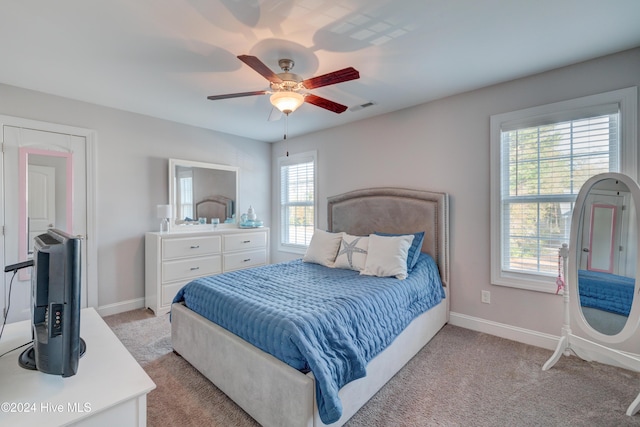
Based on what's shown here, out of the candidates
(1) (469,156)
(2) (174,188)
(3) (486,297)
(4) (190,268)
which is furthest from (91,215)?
(3) (486,297)

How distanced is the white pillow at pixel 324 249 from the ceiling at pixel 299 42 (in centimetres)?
157

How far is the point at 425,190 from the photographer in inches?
130

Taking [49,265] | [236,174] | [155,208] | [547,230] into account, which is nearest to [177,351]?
[49,265]

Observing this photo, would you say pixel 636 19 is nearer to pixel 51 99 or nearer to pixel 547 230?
pixel 547 230

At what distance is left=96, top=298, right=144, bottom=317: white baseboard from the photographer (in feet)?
11.1

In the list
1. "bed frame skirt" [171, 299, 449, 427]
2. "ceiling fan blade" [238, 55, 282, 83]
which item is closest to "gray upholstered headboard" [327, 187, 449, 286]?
"bed frame skirt" [171, 299, 449, 427]

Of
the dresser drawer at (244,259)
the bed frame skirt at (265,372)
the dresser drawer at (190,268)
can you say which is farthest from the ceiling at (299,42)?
the dresser drawer at (244,259)

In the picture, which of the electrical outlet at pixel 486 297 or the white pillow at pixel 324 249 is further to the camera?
the white pillow at pixel 324 249

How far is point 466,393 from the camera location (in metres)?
1.97

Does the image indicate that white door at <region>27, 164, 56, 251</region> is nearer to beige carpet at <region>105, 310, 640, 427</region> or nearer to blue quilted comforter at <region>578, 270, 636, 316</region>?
beige carpet at <region>105, 310, 640, 427</region>

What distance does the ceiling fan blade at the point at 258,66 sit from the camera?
1.70 m

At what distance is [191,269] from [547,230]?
3875mm

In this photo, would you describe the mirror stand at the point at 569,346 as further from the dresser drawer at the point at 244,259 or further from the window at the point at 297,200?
the dresser drawer at the point at 244,259

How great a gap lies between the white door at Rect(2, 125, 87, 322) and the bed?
1808mm
